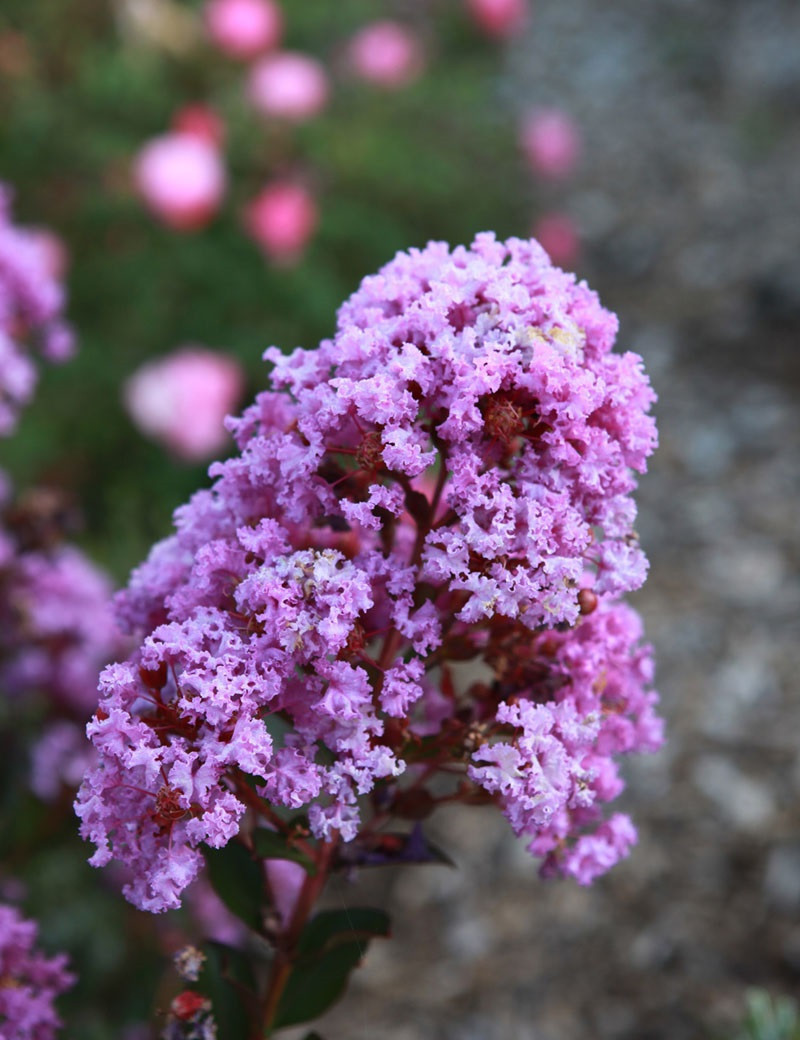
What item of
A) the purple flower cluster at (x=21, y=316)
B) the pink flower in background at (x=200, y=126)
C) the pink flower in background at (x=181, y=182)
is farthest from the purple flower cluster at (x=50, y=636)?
the pink flower in background at (x=200, y=126)

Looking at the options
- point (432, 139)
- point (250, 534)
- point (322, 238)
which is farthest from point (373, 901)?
point (432, 139)

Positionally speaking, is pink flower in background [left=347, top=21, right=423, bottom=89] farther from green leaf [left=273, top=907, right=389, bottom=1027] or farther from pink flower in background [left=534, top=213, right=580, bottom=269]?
green leaf [left=273, top=907, right=389, bottom=1027]

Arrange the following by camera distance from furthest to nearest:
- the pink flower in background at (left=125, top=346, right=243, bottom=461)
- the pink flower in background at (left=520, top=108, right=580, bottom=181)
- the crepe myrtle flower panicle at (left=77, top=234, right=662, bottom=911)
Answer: the pink flower in background at (left=520, top=108, right=580, bottom=181)
the pink flower in background at (left=125, top=346, right=243, bottom=461)
the crepe myrtle flower panicle at (left=77, top=234, right=662, bottom=911)

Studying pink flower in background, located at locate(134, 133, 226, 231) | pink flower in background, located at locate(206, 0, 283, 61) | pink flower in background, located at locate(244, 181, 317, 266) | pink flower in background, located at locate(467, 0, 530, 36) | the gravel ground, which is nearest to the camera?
the gravel ground

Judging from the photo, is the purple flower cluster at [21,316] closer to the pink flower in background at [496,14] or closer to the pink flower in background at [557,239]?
the pink flower in background at [557,239]

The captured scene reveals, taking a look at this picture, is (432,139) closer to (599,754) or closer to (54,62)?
(54,62)

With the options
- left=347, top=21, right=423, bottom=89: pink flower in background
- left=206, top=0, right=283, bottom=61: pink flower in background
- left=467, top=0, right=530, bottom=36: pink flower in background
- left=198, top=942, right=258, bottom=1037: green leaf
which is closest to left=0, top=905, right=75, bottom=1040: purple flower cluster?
left=198, top=942, right=258, bottom=1037: green leaf
